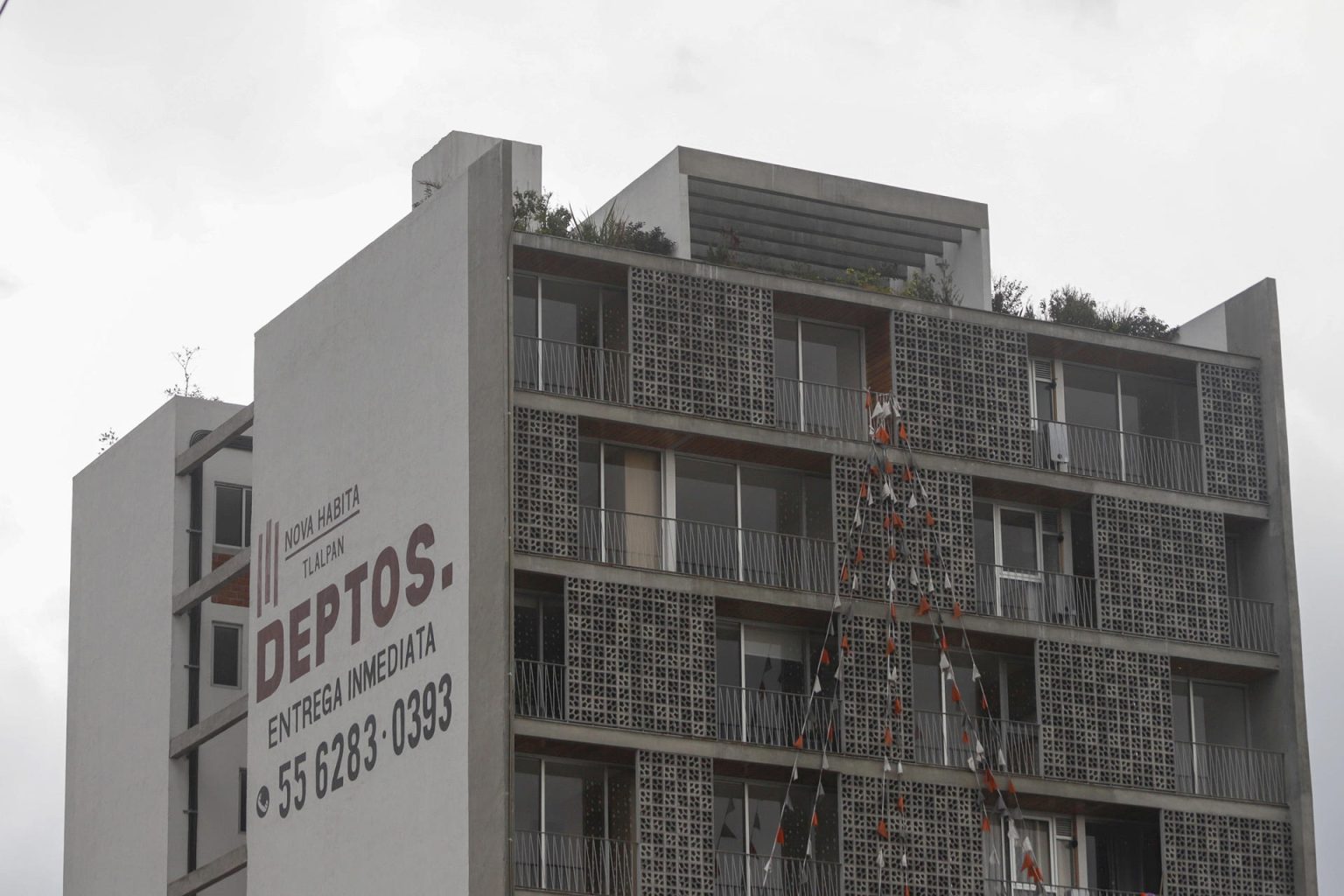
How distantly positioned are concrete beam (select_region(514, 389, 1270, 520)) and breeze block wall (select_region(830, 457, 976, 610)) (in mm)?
281

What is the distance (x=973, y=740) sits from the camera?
157 feet

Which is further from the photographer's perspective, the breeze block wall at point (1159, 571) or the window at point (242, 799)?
the window at point (242, 799)

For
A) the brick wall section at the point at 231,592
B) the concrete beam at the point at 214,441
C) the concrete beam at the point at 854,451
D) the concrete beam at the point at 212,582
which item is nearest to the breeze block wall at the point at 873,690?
the concrete beam at the point at 854,451

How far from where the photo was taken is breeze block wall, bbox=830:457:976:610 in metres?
48.1

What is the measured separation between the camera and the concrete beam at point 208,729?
173 ft

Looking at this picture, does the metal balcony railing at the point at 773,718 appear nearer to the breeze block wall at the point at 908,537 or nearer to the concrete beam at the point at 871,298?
the breeze block wall at the point at 908,537

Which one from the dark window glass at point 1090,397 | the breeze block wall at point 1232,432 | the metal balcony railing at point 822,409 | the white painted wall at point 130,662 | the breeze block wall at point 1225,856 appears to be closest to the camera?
the breeze block wall at point 1225,856

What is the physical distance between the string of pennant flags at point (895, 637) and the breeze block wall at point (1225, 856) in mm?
2320

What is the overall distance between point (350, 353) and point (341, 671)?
542cm

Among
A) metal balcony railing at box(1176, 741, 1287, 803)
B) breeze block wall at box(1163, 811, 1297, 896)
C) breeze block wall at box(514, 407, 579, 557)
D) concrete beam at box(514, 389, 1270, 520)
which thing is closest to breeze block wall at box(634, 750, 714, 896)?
breeze block wall at box(514, 407, 579, 557)

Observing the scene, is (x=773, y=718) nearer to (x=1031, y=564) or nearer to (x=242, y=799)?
(x=1031, y=564)

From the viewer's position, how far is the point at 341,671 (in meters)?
48.8

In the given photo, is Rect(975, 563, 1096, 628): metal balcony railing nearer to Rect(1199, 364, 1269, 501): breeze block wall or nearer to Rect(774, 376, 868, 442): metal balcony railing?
Rect(774, 376, 868, 442): metal balcony railing

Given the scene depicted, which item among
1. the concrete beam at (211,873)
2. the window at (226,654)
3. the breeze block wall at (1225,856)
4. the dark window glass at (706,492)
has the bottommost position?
the breeze block wall at (1225,856)
